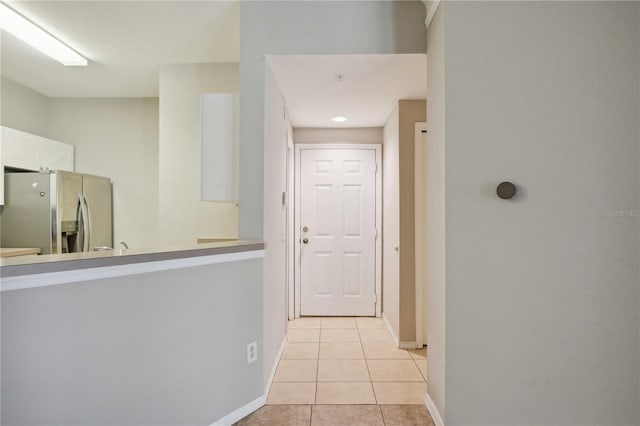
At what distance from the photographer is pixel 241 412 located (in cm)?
205

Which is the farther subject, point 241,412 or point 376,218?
point 376,218

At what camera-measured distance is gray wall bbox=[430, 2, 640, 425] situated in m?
1.78

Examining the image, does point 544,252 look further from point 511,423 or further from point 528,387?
point 511,423

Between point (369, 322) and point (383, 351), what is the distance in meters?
0.86

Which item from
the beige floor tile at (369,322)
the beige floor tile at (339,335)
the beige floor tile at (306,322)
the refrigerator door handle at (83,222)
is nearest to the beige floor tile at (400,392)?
the beige floor tile at (339,335)

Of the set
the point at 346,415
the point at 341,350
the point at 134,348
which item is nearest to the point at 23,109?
the point at 134,348

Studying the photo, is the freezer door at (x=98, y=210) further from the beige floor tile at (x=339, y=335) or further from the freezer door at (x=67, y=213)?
the beige floor tile at (x=339, y=335)

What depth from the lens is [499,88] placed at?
1.80 m

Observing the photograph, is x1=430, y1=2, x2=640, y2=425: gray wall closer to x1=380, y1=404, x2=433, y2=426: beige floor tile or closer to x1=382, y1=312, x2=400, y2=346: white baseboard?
x1=380, y1=404, x2=433, y2=426: beige floor tile

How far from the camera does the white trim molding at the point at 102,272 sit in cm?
126

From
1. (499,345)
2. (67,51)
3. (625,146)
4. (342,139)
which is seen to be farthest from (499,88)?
(67,51)

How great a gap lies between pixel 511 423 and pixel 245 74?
2459mm

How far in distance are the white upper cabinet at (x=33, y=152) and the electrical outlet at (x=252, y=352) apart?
2.89 meters

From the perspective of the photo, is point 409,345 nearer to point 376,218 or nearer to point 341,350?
point 341,350
